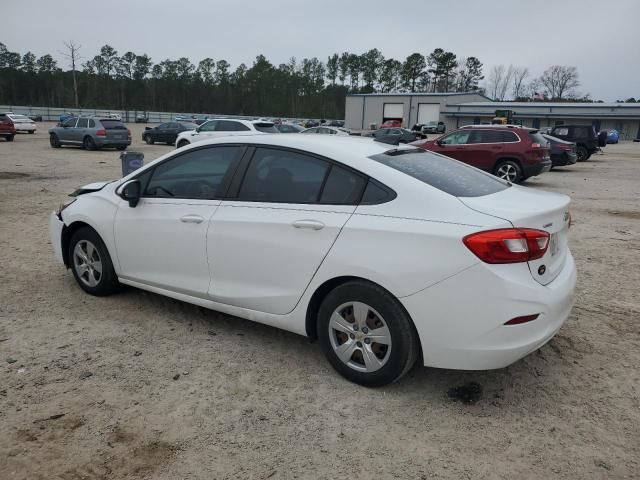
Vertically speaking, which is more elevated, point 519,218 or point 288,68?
point 288,68

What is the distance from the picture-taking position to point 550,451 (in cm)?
272

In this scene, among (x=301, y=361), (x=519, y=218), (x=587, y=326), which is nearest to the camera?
(x=519, y=218)

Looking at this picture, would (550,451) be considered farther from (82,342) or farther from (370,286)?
(82,342)

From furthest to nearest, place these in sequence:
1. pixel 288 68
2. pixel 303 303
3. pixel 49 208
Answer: pixel 288 68 < pixel 49 208 < pixel 303 303

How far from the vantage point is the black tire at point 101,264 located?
4.61 meters

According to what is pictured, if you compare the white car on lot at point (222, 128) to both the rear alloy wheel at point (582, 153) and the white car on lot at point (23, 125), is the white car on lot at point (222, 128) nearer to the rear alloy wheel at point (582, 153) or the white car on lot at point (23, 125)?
the rear alloy wheel at point (582, 153)

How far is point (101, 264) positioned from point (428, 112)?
77.0 meters

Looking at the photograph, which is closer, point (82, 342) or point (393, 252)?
point (393, 252)

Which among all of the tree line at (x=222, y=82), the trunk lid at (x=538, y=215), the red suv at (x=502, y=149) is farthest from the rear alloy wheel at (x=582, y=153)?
the tree line at (x=222, y=82)

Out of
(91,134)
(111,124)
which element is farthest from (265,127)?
(91,134)

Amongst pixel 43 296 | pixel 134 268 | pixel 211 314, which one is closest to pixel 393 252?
pixel 211 314

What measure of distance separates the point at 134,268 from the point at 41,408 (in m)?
1.53

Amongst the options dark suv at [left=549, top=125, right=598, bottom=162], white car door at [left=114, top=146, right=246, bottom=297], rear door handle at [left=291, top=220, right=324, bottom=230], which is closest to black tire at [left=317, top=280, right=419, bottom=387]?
rear door handle at [left=291, top=220, right=324, bottom=230]

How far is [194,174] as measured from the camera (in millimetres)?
4148
